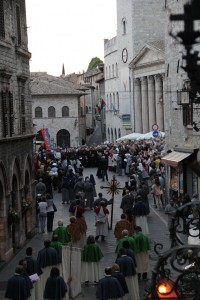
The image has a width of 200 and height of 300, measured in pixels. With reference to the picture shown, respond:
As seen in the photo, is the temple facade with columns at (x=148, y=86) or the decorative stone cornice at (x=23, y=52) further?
the temple facade with columns at (x=148, y=86)

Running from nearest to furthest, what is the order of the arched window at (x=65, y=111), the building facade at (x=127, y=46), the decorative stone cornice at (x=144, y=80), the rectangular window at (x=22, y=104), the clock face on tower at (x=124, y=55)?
1. the rectangular window at (x=22, y=104)
2. the decorative stone cornice at (x=144, y=80)
3. the building facade at (x=127, y=46)
4. the clock face on tower at (x=124, y=55)
5. the arched window at (x=65, y=111)

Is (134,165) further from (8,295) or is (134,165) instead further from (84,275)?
(8,295)

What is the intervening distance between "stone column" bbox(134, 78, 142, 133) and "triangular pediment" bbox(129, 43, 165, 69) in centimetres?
194

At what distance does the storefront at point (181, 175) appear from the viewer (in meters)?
29.8

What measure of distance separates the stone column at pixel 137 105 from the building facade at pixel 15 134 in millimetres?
48848

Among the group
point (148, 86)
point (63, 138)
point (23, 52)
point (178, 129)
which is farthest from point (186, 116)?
point (63, 138)

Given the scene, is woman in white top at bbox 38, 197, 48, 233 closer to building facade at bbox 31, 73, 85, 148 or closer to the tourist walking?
the tourist walking

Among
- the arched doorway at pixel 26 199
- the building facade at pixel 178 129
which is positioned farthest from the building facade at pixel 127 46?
the arched doorway at pixel 26 199

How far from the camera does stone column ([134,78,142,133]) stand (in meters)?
75.9

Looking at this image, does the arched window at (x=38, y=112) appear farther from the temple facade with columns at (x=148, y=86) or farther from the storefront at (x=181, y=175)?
the storefront at (x=181, y=175)

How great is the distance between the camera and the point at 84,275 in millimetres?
17922

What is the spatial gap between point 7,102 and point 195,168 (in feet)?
56.7

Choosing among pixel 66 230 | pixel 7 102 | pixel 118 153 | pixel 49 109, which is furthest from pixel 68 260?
pixel 49 109

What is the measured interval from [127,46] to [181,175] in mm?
48330
